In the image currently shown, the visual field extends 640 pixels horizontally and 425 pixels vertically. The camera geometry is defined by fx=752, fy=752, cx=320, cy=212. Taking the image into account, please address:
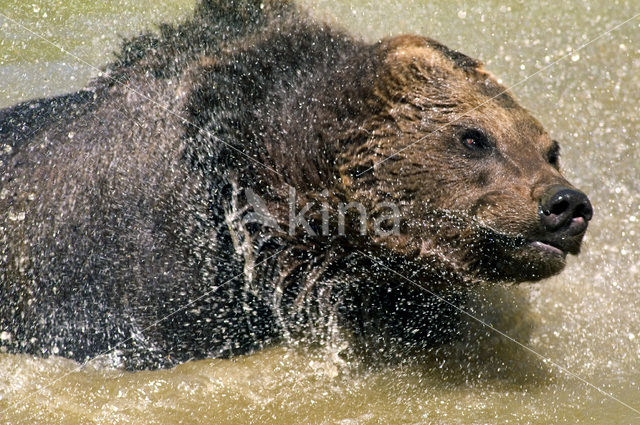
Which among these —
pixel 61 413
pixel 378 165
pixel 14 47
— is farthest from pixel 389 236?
pixel 14 47

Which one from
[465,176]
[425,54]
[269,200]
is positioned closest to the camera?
[465,176]

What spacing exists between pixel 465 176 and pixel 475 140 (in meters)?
0.24

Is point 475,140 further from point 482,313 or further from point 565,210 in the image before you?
point 482,313

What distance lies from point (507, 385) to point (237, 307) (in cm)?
164

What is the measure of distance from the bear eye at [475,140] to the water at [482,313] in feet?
4.09

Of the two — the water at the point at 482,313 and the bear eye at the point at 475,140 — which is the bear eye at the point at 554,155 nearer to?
the bear eye at the point at 475,140

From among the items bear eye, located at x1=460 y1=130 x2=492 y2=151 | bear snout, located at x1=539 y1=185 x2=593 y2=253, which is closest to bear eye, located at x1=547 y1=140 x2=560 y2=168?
bear eye, located at x1=460 y1=130 x2=492 y2=151

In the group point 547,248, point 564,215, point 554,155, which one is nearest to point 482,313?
point 554,155

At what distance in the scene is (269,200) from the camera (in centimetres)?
430

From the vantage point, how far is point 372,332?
4.59 meters

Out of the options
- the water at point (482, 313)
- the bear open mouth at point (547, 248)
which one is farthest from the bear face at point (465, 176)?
the water at point (482, 313)

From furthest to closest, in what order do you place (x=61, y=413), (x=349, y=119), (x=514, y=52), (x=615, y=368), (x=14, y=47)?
(x=14, y=47) < (x=514, y=52) < (x=615, y=368) < (x=349, y=119) < (x=61, y=413)

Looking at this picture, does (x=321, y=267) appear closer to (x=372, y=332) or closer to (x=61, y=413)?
(x=372, y=332)

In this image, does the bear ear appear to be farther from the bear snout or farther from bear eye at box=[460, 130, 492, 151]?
the bear snout
